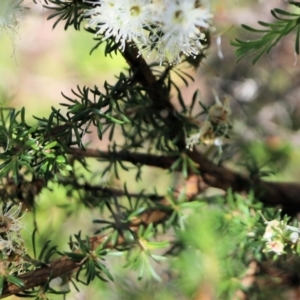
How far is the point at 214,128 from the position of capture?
0.36 metres

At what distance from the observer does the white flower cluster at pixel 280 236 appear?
30 centimetres

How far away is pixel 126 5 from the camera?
23cm

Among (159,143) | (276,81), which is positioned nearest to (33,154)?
(159,143)

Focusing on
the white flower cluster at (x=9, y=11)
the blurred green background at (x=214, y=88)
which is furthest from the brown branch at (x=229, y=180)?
the white flower cluster at (x=9, y=11)

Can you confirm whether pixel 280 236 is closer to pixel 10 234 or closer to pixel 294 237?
pixel 294 237

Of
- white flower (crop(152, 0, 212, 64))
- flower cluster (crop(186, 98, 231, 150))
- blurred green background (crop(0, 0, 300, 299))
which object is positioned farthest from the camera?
blurred green background (crop(0, 0, 300, 299))

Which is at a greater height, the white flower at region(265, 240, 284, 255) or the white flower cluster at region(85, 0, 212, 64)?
the white flower cluster at region(85, 0, 212, 64)

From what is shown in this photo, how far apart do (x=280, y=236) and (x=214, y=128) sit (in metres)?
0.09

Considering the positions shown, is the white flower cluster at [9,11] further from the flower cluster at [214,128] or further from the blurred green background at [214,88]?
the flower cluster at [214,128]

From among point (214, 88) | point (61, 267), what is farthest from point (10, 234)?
point (214, 88)

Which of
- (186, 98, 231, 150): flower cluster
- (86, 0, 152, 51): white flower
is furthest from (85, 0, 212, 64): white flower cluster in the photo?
(186, 98, 231, 150): flower cluster

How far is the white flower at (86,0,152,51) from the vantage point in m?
0.23

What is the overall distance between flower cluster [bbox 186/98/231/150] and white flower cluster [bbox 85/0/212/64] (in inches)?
4.3

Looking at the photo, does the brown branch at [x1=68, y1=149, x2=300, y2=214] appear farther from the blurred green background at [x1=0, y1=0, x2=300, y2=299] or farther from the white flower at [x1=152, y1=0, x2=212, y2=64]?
the white flower at [x1=152, y1=0, x2=212, y2=64]
